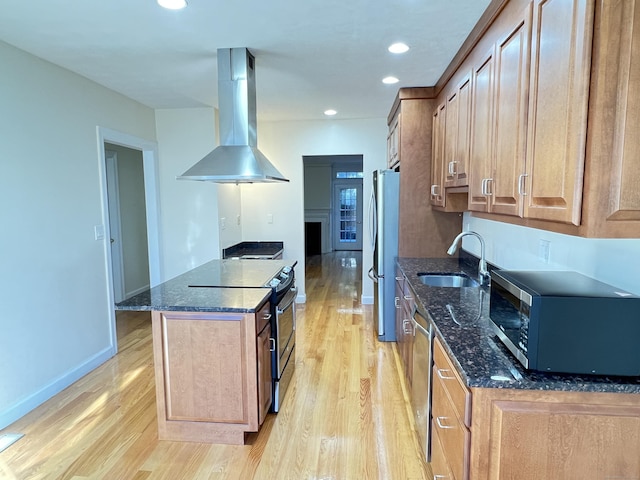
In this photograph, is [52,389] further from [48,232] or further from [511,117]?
[511,117]

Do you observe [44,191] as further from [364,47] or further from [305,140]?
[305,140]

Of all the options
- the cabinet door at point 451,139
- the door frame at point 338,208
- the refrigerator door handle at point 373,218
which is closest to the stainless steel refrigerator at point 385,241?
the refrigerator door handle at point 373,218

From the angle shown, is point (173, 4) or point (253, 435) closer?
point (173, 4)

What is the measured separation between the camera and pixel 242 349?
209cm

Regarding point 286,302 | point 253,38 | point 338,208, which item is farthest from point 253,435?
point 338,208

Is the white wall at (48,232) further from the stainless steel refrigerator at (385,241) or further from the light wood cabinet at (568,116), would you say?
the light wood cabinet at (568,116)

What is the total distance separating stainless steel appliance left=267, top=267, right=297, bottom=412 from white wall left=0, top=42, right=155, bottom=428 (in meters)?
1.67

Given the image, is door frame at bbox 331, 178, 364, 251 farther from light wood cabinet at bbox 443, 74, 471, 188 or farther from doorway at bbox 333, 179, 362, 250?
light wood cabinet at bbox 443, 74, 471, 188

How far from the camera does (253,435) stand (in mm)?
2287

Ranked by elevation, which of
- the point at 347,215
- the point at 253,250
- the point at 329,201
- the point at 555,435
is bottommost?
the point at 555,435

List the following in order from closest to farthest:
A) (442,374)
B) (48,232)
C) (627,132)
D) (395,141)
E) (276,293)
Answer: (627,132) < (442,374) < (276,293) < (48,232) < (395,141)

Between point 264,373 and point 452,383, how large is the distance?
3.97ft

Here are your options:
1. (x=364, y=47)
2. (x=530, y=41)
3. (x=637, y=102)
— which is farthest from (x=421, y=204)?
(x=637, y=102)

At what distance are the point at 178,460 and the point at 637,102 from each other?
8.34ft
